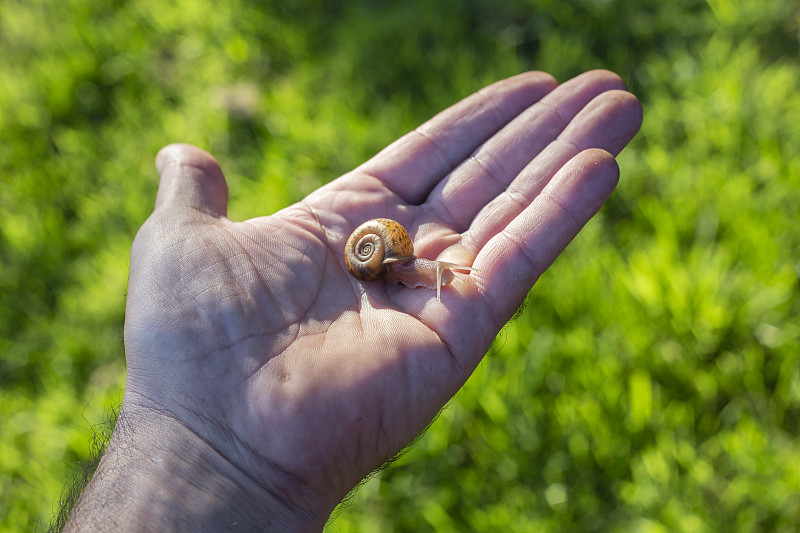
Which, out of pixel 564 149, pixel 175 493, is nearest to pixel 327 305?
pixel 175 493

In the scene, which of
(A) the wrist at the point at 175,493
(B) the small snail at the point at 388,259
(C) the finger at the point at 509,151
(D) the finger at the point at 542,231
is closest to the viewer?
(A) the wrist at the point at 175,493

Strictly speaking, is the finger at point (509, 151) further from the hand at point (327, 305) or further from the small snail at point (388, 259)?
the small snail at point (388, 259)

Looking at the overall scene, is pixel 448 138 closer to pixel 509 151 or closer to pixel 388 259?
pixel 509 151

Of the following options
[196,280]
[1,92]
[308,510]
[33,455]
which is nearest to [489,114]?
[196,280]

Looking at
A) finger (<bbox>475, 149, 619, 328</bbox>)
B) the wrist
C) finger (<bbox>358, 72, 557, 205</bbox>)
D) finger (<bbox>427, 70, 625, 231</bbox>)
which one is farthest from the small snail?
the wrist

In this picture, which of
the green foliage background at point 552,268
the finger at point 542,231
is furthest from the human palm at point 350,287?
the green foliage background at point 552,268

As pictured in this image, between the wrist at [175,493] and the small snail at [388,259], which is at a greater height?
the small snail at [388,259]

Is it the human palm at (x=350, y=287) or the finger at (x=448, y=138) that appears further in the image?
the finger at (x=448, y=138)
